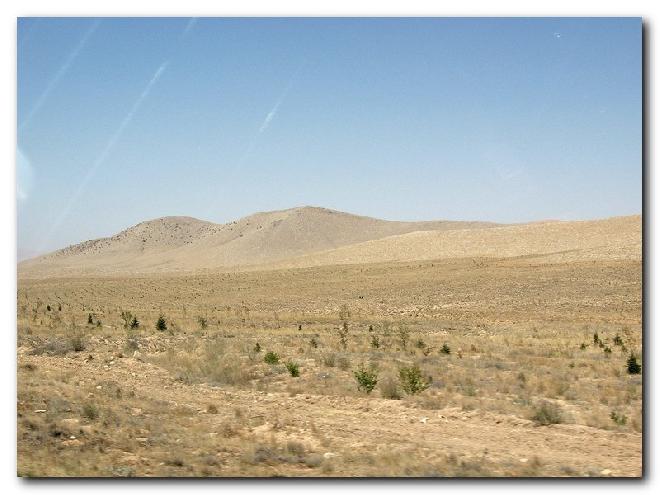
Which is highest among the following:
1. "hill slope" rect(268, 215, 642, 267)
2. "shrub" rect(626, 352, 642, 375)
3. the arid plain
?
"hill slope" rect(268, 215, 642, 267)

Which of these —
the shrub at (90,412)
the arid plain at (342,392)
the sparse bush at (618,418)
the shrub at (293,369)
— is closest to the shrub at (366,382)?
the arid plain at (342,392)

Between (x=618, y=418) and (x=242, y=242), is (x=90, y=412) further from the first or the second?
(x=242, y=242)

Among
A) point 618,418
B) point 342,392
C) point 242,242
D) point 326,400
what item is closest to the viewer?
point 618,418

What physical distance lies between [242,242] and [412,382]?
143029mm

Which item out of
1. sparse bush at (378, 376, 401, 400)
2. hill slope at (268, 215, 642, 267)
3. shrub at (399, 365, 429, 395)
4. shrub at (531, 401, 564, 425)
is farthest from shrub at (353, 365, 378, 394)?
hill slope at (268, 215, 642, 267)

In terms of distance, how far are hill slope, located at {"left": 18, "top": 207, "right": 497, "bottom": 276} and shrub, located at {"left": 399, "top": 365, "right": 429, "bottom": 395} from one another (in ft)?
403

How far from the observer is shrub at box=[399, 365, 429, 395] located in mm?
13094

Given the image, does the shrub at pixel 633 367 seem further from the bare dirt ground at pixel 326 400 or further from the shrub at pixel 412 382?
the shrub at pixel 412 382

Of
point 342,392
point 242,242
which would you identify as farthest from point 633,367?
point 242,242

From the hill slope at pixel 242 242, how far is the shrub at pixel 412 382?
123 m

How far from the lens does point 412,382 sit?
13148 millimetres

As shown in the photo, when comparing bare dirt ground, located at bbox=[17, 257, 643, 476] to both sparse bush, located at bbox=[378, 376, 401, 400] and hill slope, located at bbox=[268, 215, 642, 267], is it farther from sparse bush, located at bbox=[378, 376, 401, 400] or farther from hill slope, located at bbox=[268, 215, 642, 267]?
hill slope, located at bbox=[268, 215, 642, 267]

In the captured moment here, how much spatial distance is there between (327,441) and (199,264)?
5100 inches
